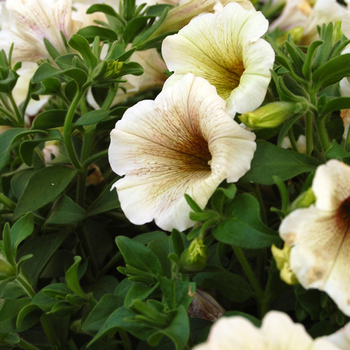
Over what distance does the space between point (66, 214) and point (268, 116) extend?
13.9 inches

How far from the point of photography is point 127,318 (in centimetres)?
44

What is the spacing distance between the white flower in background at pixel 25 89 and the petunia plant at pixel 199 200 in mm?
123

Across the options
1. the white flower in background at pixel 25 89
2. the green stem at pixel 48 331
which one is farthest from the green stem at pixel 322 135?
the white flower in background at pixel 25 89

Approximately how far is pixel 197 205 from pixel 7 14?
64cm

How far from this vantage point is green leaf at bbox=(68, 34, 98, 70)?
0.61m

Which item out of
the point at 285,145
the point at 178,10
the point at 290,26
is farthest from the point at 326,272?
A: the point at 290,26

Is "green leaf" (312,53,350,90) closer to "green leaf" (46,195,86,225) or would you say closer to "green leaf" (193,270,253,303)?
"green leaf" (193,270,253,303)

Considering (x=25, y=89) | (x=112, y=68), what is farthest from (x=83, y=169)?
(x=25, y=89)

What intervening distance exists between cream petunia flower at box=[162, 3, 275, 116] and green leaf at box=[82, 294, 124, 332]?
272 mm

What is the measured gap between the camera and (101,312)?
509 millimetres

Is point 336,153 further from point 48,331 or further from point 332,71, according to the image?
point 48,331

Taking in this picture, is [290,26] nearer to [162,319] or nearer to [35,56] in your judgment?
[35,56]

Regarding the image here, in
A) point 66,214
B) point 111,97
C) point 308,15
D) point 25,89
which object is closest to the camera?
point 66,214

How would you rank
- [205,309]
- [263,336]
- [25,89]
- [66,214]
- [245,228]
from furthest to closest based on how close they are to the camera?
[25,89] → [66,214] → [205,309] → [245,228] → [263,336]
